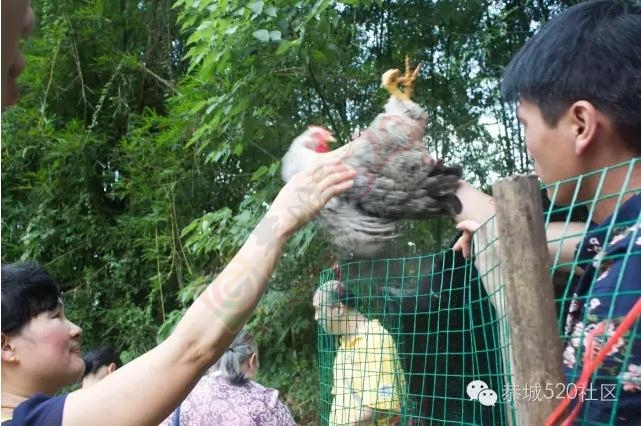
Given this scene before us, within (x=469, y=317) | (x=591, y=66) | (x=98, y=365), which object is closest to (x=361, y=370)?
(x=469, y=317)

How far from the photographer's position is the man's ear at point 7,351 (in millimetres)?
1429

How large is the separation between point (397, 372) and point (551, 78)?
3.49 feet

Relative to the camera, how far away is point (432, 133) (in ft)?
11.6

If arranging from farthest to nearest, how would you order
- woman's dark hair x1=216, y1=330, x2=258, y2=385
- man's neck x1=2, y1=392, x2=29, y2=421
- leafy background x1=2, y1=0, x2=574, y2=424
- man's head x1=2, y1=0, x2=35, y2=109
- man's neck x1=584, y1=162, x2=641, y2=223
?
1. leafy background x1=2, y1=0, x2=574, y2=424
2. woman's dark hair x1=216, y1=330, x2=258, y2=385
3. man's neck x1=2, y1=392, x2=29, y2=421
4. man's neck x1=584, y1=162, x2=641, y2=223
5. man's head x1=2, y1=0, x2=35, y2=109

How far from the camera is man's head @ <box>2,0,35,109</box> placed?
27.4 inches

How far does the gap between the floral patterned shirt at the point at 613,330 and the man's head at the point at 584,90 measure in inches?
6.0

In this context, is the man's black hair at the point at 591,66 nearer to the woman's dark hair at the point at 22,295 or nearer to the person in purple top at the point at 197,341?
the person in purple top at the point at 197,341

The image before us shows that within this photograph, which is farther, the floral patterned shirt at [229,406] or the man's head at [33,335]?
the floral patterned shirt at [229,406]

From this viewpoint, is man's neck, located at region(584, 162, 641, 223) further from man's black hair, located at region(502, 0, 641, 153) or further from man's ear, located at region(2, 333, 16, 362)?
man's ear, located at region(2, 333, 16, 362)

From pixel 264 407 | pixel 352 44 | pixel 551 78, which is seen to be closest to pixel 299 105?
pixel 352 44

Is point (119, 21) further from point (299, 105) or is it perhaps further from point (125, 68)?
point (299, 105)

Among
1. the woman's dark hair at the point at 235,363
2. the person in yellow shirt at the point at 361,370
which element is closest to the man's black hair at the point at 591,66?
the person in yellow shirt at the point at 361,370

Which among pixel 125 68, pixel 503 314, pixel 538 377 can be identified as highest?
pixel 125 68

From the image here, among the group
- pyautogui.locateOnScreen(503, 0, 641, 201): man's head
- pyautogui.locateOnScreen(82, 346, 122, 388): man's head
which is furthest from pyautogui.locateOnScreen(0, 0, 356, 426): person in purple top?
pyautogui.locateOnScreen(82, 346, 122, 388): man's head
